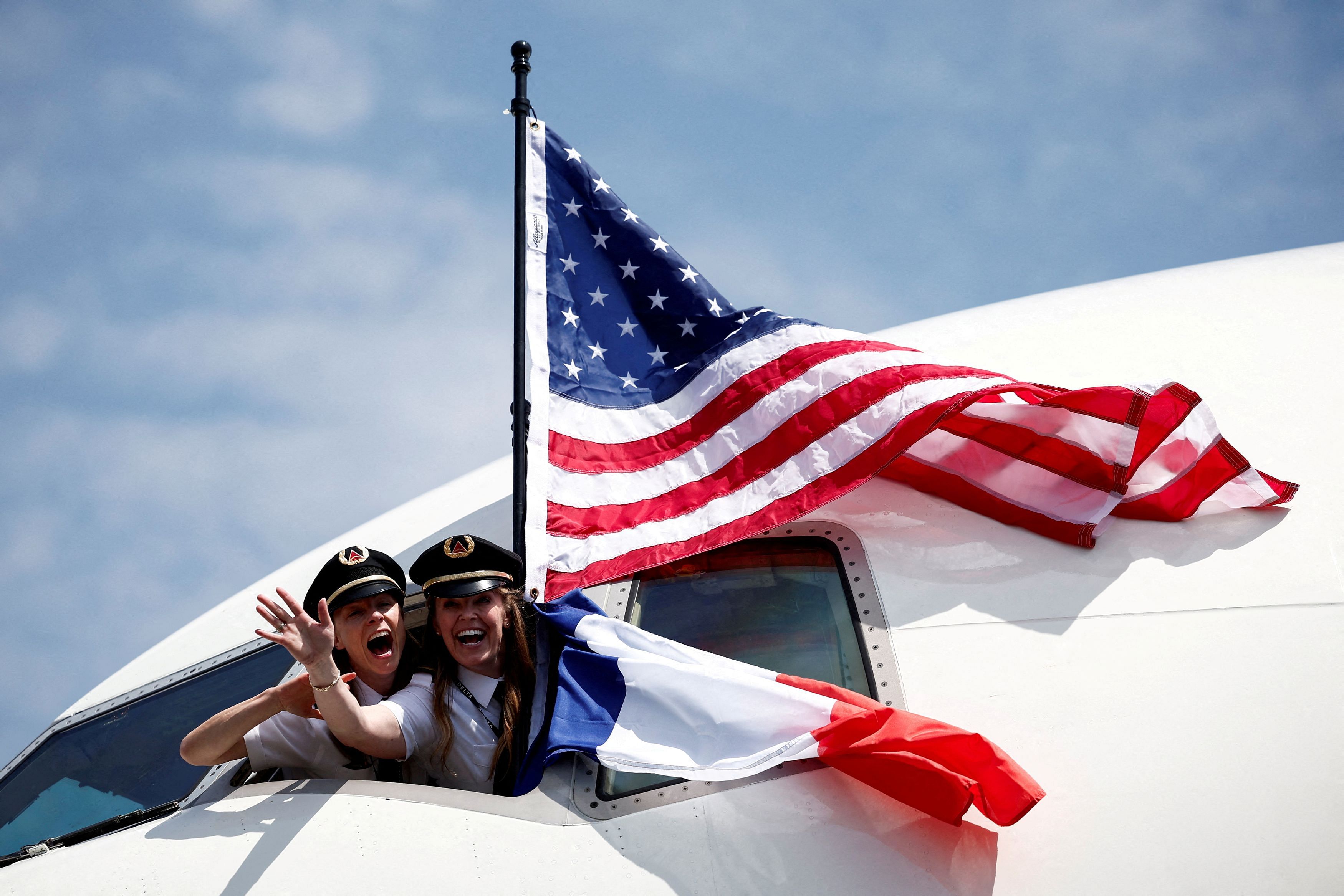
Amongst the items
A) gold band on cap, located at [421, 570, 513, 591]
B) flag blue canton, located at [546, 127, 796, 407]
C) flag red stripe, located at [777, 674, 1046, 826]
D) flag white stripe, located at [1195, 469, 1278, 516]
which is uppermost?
flag blue canton, located at [546, 127, 796, 407]

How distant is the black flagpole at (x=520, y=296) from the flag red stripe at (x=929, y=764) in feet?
8.00

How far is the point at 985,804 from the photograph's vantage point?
445 cm

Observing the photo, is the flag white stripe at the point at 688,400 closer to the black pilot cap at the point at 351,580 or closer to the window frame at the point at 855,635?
the window frame at the point at 855,635

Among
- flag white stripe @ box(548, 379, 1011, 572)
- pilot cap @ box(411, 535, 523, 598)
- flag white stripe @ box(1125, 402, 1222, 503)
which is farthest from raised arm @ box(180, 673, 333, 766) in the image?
flag white stripe @ box(1125, 402, 1222, 503)

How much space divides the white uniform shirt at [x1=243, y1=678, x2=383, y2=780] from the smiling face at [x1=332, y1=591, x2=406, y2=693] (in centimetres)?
26

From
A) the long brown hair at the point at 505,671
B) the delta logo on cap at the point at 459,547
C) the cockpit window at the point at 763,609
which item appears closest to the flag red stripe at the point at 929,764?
the cockpit window at the point at 763,609

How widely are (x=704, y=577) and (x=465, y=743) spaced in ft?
5.42

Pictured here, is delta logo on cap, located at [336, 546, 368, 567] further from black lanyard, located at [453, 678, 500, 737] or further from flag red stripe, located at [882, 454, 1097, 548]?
flag red stripe, located at [882, 454, 1097, 548]

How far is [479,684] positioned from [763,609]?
1559 mm

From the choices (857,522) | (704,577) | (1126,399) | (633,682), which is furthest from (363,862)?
(1126,399)

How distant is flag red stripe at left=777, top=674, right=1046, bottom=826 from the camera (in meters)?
4.43

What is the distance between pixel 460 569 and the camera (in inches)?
226

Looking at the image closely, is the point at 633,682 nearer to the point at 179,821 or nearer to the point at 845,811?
the point at 845,811

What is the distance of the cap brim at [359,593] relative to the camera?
5496 mm
